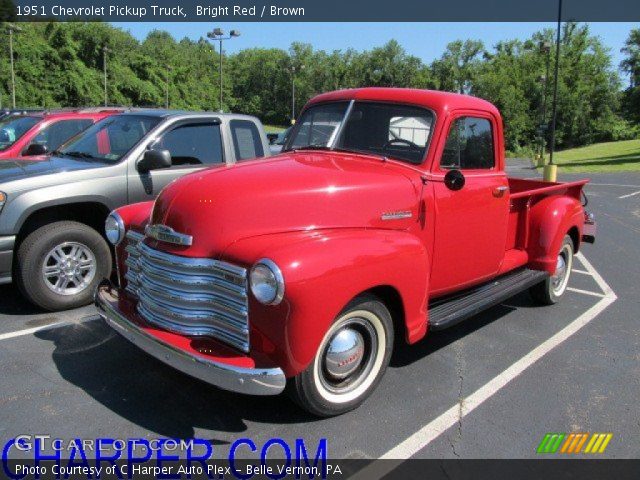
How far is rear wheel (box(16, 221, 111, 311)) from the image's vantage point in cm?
484

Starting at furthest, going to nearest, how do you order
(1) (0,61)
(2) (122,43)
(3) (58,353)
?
(2) (122,43)
(1) (0,61)
(3) (58,353)

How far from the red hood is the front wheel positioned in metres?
0.60

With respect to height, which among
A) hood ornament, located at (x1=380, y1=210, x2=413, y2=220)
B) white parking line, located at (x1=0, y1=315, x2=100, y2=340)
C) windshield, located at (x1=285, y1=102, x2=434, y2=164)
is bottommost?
white parking line, located at (x1=0, y1=315, x2=100, y2=340)

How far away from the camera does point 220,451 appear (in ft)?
10.0

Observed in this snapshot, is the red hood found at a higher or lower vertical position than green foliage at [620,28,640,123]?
lower

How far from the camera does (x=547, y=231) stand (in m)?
5.52

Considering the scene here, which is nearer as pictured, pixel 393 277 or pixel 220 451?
pixel 220 451

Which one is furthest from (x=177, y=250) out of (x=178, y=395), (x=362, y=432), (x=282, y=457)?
(x=362, y=432)

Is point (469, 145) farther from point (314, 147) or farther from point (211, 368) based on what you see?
point (211, 368)

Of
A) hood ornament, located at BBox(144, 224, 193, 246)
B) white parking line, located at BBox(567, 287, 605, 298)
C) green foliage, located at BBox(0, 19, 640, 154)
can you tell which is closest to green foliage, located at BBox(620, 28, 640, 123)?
green foliage, located at BBox(0, 19, 640, 154)

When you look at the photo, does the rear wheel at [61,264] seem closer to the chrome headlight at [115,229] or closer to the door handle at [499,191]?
the chrome headlight at [115,229]

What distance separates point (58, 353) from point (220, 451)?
1.93m

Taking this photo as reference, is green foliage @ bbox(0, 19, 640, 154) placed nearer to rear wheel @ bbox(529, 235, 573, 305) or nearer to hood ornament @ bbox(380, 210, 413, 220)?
rear wheel @ bbox(529, 235, 573, 305)

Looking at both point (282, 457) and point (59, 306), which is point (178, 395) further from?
point (59, 306)
